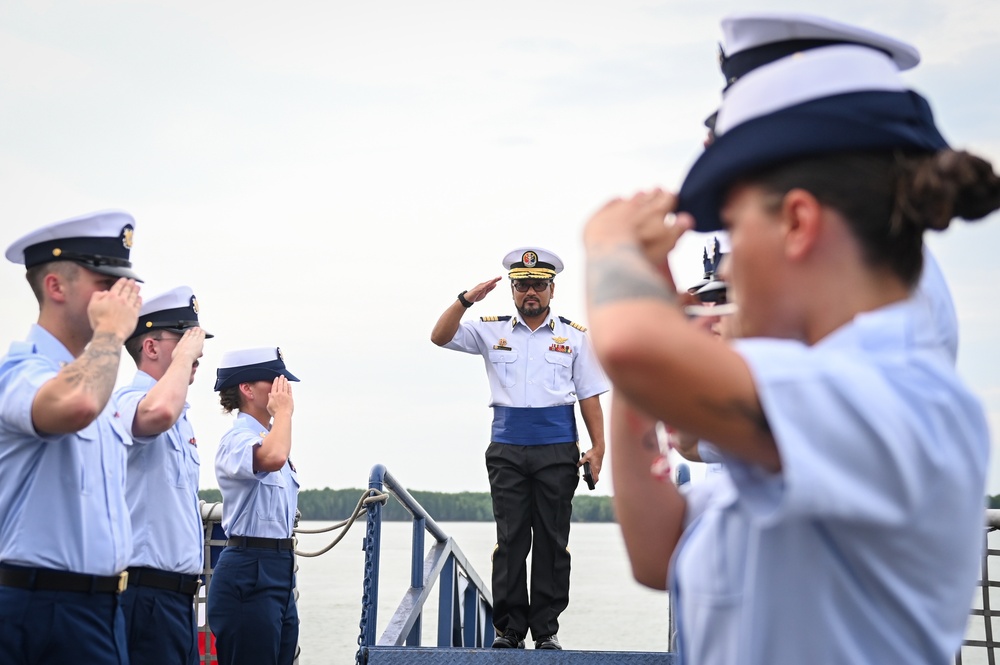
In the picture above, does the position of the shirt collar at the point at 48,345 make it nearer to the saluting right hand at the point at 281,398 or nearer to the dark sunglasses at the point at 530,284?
the saluting right hand at the point at 281,398

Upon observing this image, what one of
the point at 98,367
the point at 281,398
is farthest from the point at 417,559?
the point at 98,367

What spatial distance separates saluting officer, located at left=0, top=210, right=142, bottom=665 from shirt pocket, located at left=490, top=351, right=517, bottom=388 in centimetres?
320

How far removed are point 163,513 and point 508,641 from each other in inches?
90.8

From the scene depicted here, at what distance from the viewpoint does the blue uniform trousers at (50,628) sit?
308 cm

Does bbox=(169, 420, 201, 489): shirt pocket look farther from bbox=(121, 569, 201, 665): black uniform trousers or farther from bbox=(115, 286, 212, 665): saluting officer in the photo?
bbox=(121, 569, 201, 665): black uniform trousers

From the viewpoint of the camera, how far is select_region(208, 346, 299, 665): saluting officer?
553 cm

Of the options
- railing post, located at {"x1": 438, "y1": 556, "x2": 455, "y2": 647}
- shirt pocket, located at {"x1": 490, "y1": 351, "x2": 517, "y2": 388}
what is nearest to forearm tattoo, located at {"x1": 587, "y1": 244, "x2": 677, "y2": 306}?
shirt pocket, located at {"x1": 490, "y1": 351, "x2": 517, "y2": 388}

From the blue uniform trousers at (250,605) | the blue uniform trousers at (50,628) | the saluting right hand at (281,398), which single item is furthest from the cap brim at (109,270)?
the blue uniform trousers at (250,605)

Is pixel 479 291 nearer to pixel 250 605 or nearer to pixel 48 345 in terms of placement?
pixel 250 605

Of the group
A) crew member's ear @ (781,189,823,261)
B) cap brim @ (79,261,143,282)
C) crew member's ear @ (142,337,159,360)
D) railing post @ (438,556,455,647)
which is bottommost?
railing post @ (438,556,455,647)

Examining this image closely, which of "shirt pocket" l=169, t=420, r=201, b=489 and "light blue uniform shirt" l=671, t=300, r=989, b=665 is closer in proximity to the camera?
"light blue uniform shirt" l=671, t=300, r=989, b=665

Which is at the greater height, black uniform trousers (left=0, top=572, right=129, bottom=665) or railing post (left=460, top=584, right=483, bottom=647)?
black uniform trousers (left=0, top=572, right=129, bottom=665)

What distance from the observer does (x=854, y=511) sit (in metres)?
0.88

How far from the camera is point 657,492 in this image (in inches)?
52.0
